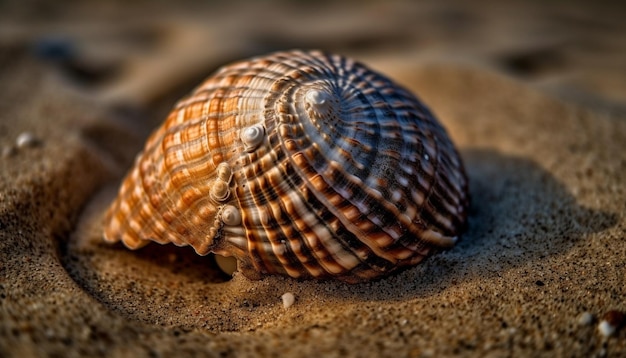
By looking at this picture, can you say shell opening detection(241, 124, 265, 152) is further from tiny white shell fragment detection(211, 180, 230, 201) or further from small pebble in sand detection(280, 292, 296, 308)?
small pebble in sand detection(280, 292, 296, 308)

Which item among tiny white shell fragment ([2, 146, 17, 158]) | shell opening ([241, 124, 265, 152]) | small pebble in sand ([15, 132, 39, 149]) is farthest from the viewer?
small pebble in sand ([15, 132, 39, 149])

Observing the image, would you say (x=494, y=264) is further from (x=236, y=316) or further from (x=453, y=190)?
(x=236, y=316)

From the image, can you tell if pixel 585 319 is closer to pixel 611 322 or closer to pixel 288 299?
pixel 611 322

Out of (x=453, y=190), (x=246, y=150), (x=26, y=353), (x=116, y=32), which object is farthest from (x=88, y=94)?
(x=453, y=190)

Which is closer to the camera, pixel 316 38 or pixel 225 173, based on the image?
pixel 225 173

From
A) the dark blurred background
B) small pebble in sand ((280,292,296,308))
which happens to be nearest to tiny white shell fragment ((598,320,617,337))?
small pebble in sand ((280,292,296,308))

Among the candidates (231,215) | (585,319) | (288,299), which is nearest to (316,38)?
(231,215)
